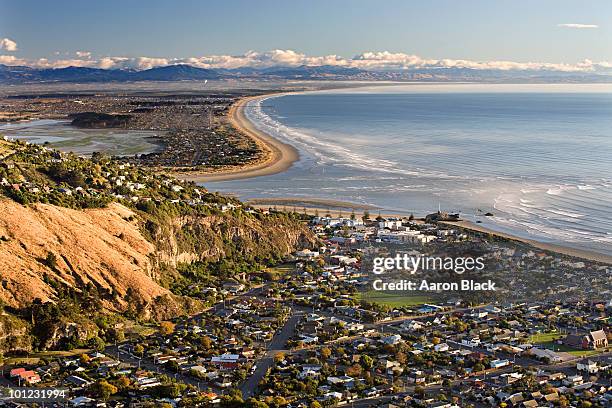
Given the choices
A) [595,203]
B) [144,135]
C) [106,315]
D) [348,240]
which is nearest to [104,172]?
[348,240]

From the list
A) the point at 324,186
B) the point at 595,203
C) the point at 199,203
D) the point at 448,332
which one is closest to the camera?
the point at 448,332

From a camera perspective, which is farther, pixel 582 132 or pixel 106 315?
pixel 582 132

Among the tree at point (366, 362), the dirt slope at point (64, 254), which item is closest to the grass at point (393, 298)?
the tree at point (366, 362)

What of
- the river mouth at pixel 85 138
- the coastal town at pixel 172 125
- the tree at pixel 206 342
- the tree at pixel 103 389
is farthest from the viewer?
the river mouth at pixel 85 138

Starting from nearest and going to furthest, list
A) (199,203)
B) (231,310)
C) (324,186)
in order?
(231,310) → (199,203) → (324,186)

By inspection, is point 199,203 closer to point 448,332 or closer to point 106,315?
point 106,315

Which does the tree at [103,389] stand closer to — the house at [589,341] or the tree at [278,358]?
the tree at [278,358]

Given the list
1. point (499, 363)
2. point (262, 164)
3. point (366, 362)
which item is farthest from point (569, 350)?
point (262, 164)
